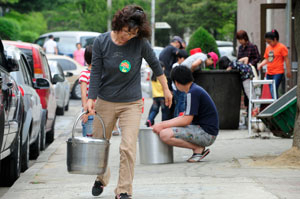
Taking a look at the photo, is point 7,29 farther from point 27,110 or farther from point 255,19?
point 27,110

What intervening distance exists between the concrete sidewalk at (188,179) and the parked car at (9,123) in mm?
173

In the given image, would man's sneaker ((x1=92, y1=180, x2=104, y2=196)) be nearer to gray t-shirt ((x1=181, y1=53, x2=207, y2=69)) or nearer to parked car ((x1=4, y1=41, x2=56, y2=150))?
parked car ((x1=4, y1=41, x2=56, y2=150))

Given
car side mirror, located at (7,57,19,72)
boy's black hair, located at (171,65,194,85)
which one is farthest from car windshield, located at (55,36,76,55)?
car side mirror, located at (7,57,19,72)

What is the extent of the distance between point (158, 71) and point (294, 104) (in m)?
4.02

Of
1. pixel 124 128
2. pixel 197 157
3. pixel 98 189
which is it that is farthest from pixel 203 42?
pixel 124 128

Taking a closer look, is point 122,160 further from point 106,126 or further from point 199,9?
point 199,9

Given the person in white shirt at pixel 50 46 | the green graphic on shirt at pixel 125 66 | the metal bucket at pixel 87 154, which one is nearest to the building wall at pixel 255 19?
the person in white shirt at pixel 50 46

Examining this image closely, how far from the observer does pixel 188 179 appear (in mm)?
7566

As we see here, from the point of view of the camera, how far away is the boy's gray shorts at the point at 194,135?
9.03 m

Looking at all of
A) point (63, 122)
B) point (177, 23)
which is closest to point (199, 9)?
point (177, 23)

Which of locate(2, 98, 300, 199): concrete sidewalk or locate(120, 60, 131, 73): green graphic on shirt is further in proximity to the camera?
locate(2, 98, 300, 199): concrete sidewalk

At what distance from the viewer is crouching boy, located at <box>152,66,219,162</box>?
355 inches

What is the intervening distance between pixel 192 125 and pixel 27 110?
6.85 feet

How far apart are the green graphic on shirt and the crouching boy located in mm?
2639
